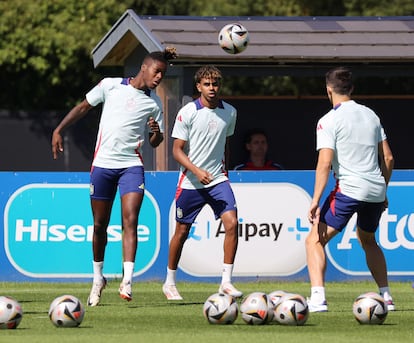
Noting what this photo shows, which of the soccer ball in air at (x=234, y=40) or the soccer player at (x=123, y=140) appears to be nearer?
the soccer player at (x=123, y=140)

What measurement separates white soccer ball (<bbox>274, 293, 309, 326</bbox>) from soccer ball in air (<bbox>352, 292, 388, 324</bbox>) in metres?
0.46

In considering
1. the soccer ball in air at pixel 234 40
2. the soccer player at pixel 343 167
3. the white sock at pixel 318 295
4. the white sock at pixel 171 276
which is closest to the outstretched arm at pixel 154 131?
the white sock at pixel 171 276

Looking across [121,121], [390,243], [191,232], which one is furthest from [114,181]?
[390,243]

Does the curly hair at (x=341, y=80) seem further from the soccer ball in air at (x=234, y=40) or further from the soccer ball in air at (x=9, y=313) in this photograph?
the soccer ball in air at (x=234, y=40)

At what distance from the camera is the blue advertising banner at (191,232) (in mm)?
15844

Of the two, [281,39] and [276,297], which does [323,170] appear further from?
[281,39]

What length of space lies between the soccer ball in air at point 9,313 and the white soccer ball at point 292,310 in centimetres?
198

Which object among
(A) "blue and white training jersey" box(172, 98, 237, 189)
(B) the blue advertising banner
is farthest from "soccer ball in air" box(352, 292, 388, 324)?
(B) the blue advertising banner

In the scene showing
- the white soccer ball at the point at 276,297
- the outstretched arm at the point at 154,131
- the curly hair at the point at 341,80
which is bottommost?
the white soccer ball at the point at 276,297

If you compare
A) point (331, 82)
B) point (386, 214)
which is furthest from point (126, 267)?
point (386, 214)

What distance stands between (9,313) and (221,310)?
1608 millimetres

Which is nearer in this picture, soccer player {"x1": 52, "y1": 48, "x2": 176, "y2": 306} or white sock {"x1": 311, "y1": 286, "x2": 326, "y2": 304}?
white sock {"x1": 311, "y1": 286, "x2": 326, "y2": 304}

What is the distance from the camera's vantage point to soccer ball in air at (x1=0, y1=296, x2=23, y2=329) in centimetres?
977

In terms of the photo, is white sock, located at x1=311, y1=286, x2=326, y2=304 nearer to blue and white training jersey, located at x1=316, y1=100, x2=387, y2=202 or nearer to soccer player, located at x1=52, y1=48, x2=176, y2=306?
blue and white training jersey, located at x1=316, y1=100, x2=387, y2=202
